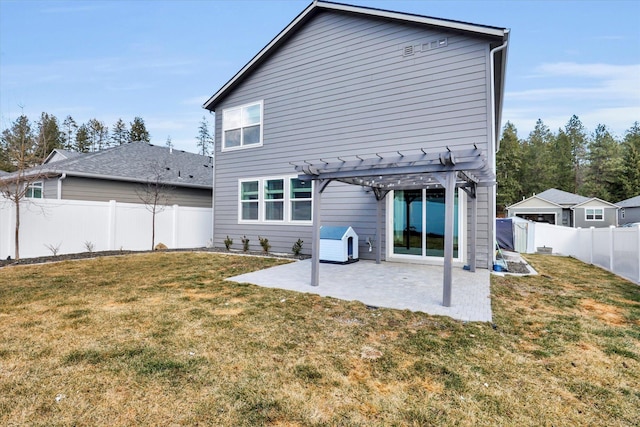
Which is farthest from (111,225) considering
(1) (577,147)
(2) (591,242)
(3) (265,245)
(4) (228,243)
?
(1) (577,147)

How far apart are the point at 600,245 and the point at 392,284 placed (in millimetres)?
8197

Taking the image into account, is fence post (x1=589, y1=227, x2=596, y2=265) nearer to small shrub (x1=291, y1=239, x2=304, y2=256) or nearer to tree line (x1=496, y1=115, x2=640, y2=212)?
small shrub (x1=291, y1=239, x2=304, y2=256)

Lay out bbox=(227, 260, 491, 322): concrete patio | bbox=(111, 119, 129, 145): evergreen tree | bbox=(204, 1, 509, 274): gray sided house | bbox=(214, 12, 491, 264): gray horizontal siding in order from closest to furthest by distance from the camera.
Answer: bbox=(227, 260, 491, 322): concrete patio → bbox=(204, 1, 509, 274): gray sided house → bbox=(214, 12, 491, 264): gray horizontal siding → bbox=(111, 119, 129, 145): evergreen tree

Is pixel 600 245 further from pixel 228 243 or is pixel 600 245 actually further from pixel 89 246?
pixel 89 246

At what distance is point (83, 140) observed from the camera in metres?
35.5

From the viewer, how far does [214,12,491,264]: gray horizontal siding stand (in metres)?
7.78

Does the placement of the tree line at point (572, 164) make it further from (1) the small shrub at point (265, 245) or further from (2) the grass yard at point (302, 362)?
(2) the grass yard at point (302, 362)

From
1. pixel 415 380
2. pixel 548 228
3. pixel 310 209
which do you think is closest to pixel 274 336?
pixel 415 380

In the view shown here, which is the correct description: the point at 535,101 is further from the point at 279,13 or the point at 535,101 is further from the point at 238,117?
the point at 238,117

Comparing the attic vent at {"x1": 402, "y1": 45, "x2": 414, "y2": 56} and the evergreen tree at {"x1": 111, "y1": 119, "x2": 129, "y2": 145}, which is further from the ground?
the evergreen tree at {"x1": 111, "y1": 119, "x2": 129, "y2": 145}

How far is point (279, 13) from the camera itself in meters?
13.0

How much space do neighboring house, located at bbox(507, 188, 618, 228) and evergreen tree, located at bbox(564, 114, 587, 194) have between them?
45.4 ft

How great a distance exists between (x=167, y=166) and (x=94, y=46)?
5726 millimetres

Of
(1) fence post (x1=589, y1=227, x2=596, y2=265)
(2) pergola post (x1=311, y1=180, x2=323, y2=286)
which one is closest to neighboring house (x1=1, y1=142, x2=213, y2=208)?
(2) pergola post (x1=311, y1=180, x2=323, y2=286)
